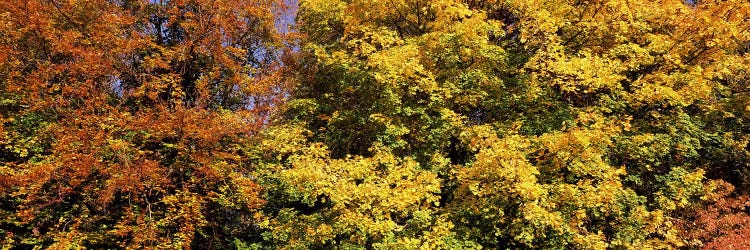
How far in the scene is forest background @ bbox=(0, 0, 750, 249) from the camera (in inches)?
559

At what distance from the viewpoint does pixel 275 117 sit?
20.7 meters

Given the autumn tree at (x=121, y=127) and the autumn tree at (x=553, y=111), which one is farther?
the autumn tree at (x=121, y=127)

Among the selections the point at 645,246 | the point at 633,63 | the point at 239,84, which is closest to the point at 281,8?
the point at 239,84

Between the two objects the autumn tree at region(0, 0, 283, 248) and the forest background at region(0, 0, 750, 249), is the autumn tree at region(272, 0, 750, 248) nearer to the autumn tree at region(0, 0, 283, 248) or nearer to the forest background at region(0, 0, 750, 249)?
the forest background at region(0, 0, 750, 249)

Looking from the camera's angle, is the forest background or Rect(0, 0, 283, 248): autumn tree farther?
Rect(0, 0, 283, 248): autumn tree

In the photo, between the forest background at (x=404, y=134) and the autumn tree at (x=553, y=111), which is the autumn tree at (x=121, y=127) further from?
the autumn tree at (x=553, y=111)

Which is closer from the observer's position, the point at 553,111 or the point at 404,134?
the point at 553,111

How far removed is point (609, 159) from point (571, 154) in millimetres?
2782

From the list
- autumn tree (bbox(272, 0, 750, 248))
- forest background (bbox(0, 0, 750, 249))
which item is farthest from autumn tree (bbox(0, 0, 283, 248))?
autumn tree (bbox(272, 0, 750, 248))

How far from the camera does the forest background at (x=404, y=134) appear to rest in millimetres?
14188

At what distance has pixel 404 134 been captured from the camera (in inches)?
691

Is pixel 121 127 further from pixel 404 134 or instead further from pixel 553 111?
pixel 553 111

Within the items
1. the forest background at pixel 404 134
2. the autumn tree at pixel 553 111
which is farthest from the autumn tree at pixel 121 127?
the autumn tree at pixel 553 111

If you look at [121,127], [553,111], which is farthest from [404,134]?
[121,127]
